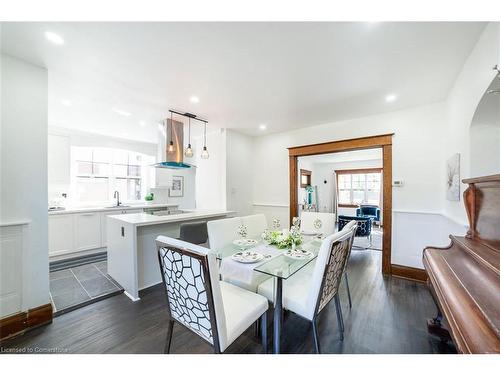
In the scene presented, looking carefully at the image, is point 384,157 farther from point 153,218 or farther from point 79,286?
point 79,286

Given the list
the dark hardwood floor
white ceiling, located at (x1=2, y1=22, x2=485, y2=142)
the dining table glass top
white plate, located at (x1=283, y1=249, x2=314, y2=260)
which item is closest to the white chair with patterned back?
the dining table glass top

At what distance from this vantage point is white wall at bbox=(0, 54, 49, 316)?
1781mm

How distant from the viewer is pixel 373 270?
3.29 meters

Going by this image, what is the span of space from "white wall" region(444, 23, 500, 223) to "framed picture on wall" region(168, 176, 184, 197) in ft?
16.1

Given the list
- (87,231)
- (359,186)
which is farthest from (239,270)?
(359,186)

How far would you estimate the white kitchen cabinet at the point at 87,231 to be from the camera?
12.4ft

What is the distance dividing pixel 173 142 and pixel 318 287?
3.21 meters

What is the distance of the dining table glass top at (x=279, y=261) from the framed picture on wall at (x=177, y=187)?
3.27m

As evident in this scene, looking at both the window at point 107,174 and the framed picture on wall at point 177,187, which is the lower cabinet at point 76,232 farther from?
the framed picture on wall at point 177,187

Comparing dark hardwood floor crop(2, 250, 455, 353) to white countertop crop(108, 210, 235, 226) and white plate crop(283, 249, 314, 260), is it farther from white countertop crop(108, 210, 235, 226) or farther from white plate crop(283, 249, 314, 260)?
white countertop crop(108, 210, 235, 226)

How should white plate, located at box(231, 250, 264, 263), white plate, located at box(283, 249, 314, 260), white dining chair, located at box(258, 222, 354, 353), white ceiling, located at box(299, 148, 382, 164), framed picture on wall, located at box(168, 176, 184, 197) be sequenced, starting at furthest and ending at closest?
white ceiling, located at box(299, 148, 382, 164)
framed picture on wall, located at box(168, 176, 184, 197)
white plate, located at box(283, 249, 314, 260)
white plate, located at box(231, 250, 264, 263)
white dining chair, located at box(258, 222, 354, 353)
